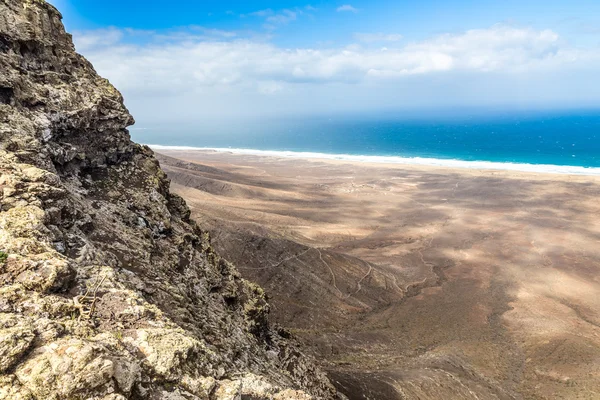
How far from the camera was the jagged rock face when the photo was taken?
522 cm

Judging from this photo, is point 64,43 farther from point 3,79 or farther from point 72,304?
point 72,304

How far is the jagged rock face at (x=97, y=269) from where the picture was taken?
5219 mm

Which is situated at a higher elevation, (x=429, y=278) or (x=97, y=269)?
(x=97, y=269)

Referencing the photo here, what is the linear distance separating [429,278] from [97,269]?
39855 millimetres

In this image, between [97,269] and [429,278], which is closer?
[97,269]

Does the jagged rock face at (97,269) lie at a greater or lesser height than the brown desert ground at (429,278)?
greater

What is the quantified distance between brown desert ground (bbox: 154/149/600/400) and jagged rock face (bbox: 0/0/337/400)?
10430mm

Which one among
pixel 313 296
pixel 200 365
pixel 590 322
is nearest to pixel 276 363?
pixel 200 365

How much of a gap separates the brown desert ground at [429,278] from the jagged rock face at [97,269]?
1043 centimetres

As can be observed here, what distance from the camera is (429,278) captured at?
41719 millimetres

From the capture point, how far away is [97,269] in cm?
780

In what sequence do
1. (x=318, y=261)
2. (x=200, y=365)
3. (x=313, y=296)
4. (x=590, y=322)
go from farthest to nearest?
(x=318, y=261) < (x=313, y=296) < (x=590, y=322) < (x=200, y=365)

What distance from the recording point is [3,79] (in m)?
10.0

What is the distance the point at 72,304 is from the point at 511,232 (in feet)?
200
